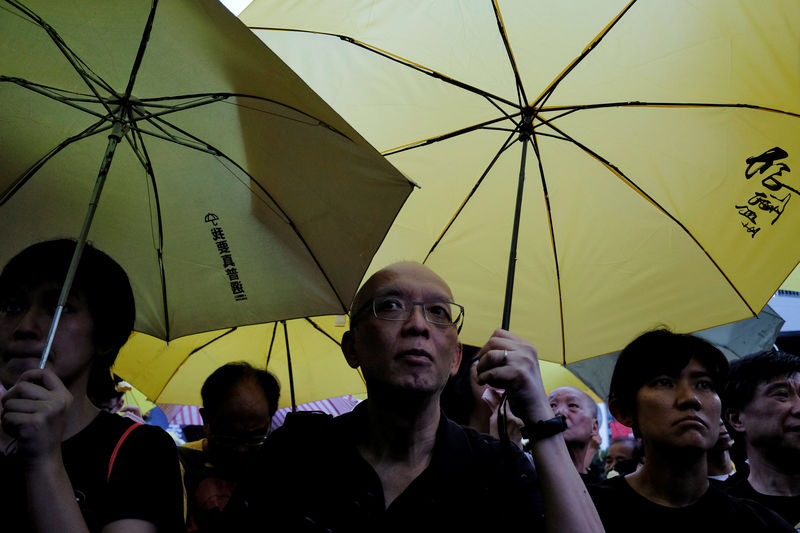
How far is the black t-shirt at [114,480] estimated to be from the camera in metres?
1.91

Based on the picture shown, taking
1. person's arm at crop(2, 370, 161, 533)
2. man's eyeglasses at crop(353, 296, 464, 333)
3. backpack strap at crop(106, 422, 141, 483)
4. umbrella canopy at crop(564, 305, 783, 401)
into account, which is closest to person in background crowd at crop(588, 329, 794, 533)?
man's eyeglasses at crop(353, 296, 464, 333)

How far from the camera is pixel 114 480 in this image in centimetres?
196

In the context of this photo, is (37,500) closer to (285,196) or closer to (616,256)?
(285,196)

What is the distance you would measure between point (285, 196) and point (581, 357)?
74.8 inches

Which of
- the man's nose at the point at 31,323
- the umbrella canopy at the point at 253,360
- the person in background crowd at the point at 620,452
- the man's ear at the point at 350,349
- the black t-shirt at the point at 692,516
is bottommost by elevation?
the black t-shirt at the point at 692,516

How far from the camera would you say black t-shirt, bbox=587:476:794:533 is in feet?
7.97

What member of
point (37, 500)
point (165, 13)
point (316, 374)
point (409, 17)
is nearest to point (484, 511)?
point (37, 500)

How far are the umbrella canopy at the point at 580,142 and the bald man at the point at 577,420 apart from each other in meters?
0.97

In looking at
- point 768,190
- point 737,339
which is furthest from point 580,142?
point 737,339

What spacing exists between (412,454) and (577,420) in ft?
8.17

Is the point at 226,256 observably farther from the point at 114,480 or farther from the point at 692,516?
the point at 692,516

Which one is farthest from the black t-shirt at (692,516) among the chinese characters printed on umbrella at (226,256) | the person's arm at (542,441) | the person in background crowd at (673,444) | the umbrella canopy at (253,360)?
the umbrella canopy at (253,360)

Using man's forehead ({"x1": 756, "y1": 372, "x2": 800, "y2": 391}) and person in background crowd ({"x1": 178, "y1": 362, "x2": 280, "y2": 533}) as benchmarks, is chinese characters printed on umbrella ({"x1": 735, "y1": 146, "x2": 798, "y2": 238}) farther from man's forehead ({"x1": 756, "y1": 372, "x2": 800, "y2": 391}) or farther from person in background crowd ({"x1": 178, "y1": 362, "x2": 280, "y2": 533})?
person in background crowd ({"x1": 178, "y1": 362, "x2": 280, "y2": 533})

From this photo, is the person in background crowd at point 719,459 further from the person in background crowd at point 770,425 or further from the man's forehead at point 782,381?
the man's forehead at point 782,381
